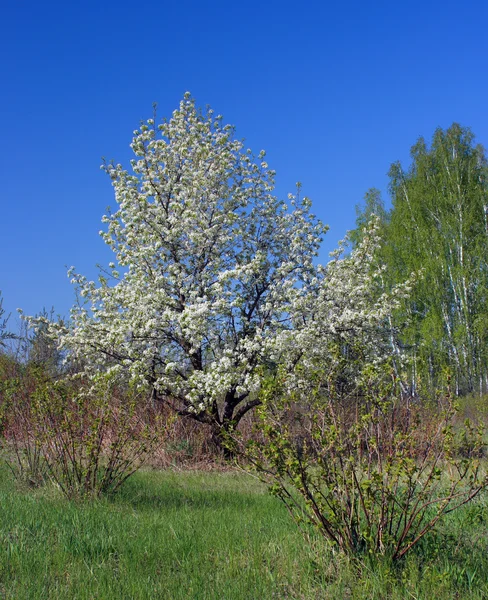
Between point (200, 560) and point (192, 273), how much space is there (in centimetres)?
756

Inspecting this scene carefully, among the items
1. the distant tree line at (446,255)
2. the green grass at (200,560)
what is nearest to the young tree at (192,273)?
the green grass at (200,560)

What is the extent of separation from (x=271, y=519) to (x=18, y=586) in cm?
252

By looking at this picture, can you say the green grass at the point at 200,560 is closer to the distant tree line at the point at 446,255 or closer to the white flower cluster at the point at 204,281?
the white flower cluster at the point at 204,281

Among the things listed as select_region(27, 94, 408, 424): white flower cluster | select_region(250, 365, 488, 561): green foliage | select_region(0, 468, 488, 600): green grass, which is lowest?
select_region(0, 468, 488, 600): green grass

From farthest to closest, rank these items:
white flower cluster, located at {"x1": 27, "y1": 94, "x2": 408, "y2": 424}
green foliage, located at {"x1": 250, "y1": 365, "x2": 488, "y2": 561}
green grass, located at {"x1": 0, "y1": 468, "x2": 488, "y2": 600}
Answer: white flower cluster, located at {"x1": 27, "y1": 94, "x2": 408, "y2": 424}
green foliage, located at {"x1": 250, "y1": 365, "x2": 488, "y2": 561}
green grass, located at {"x1": 0, "y1": 468, "x2": 488, "y2": 600}

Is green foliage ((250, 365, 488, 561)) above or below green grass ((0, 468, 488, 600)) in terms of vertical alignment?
above

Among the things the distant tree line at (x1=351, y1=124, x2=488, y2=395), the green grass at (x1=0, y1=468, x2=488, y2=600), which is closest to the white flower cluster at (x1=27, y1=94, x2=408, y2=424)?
the green grass at (x1=0, y1=468, x2=488, y2=600)

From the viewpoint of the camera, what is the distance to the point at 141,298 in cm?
1063

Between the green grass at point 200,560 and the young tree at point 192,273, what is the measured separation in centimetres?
469

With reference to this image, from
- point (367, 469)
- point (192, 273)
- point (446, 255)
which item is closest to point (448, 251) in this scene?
point (446, 255)

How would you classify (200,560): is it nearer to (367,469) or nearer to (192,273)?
(367,469)

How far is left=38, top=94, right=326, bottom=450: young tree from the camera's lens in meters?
10.6

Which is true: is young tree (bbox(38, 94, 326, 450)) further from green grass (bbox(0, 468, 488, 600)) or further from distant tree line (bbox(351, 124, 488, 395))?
distant tree line (bbox(351, 124, 488, 395))

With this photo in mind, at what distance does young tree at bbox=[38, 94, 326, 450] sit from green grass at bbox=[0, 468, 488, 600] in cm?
469
